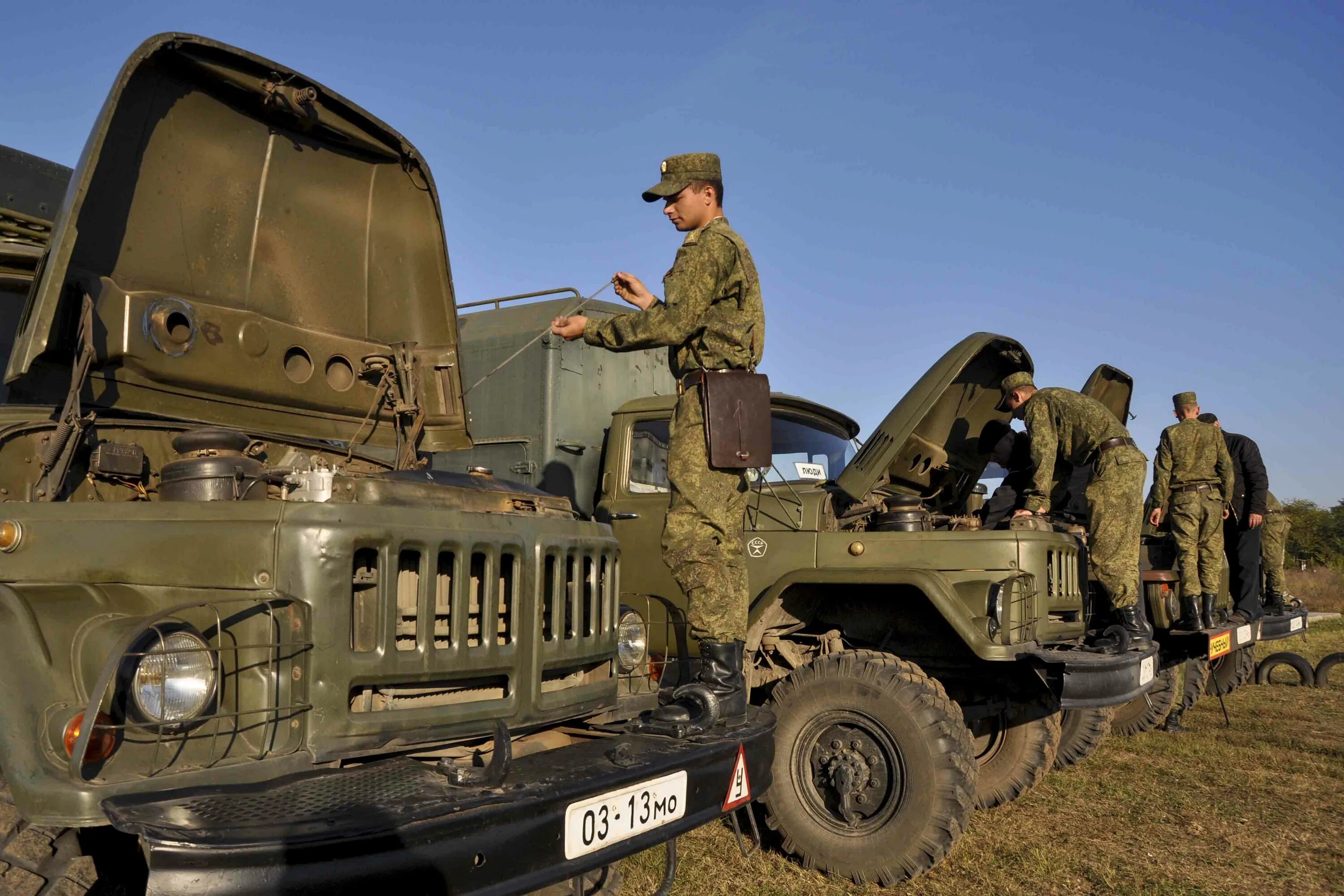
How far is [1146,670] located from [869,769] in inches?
62.9

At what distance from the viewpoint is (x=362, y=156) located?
14.2 ft

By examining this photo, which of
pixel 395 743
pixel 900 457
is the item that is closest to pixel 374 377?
pixel 395 743

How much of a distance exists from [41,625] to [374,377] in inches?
89.6

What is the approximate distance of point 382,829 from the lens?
2.11 metres

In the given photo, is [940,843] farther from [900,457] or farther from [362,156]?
[362,156]

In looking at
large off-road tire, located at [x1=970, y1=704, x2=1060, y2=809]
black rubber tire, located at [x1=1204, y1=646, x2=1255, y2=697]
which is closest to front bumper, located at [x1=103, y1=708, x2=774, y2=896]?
large off-road tire, located at [x1=970, y1=704, x2=1060, y2=809]

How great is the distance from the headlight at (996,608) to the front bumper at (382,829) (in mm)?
2094

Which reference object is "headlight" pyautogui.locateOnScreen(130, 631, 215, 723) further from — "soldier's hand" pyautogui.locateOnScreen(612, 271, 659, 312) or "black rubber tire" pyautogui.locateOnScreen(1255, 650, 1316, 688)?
"black rubber tire" pyautogui.locateOnScreen(1255, 650, 1316, 688)

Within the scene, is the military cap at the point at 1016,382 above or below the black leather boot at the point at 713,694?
above

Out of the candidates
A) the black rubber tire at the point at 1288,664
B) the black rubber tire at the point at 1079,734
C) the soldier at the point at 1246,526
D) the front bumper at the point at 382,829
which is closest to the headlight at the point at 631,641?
the front bumper at the point at 382,829

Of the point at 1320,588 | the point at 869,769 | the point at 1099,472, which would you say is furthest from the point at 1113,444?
the point at 1320,588

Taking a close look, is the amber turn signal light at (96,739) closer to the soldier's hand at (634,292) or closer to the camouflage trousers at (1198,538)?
the soldier's hand at (634,292)

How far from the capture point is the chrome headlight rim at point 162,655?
2152 mm

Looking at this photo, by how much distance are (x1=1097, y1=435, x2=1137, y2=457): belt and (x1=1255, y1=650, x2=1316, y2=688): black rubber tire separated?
5212mm
